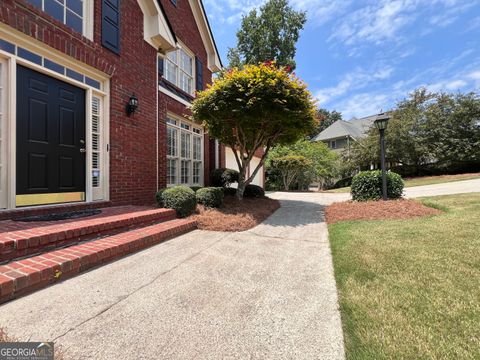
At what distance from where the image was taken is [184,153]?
8422 mm

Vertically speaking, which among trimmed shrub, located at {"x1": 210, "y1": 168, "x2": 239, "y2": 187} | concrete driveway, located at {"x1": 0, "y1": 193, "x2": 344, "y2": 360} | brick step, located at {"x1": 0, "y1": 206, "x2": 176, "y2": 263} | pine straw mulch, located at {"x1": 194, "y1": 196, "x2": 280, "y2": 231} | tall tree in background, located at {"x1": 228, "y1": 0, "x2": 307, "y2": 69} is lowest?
concrete driveway, located at {"x1": 0, "y1": 193, "x2": 344, "y2": 360}

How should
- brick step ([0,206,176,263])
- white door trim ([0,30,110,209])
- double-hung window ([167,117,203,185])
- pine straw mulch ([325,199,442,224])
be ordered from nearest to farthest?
brick step ([0,206,176,263])
white door trim ([0,30,110,209])
pine straw mulch ([325,199,442,224])
double-hung window ([167,117,203,185])

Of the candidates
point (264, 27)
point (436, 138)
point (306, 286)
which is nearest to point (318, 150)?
point (436, 138)

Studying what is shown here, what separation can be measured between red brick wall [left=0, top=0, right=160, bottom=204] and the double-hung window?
2.58ft

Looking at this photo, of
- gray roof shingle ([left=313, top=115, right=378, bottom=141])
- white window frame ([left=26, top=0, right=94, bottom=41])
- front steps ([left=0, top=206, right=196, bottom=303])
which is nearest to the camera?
front steps ([left=0, top=206, right=196, bottom=303])

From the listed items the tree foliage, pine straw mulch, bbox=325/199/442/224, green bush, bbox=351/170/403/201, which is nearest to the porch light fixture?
pine straw mulch, bbox=325/199/442/224

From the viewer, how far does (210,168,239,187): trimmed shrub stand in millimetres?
9391

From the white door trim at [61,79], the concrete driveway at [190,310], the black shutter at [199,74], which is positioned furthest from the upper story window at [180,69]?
the concrete driveway at [190,310]

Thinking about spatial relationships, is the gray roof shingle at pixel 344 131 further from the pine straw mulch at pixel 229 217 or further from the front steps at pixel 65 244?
the front steps at pixel 65 244

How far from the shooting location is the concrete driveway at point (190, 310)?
1638 mm

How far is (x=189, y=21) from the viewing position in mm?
8969

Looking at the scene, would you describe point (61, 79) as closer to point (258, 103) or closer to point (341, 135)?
point (258, 103)

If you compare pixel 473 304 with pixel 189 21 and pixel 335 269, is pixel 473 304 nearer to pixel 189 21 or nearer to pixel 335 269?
pixel 335 269

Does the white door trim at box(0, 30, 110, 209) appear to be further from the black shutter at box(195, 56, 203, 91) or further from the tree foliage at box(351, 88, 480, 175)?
the tree foliage at box(351, 88, 480, 175)
